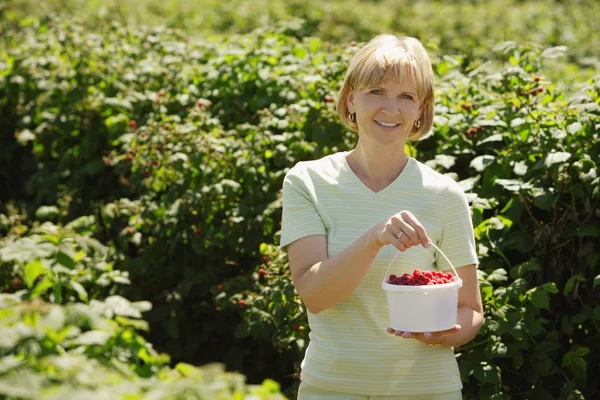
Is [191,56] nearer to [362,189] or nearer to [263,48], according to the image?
[263,48]

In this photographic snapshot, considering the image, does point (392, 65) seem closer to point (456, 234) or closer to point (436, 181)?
point (436, 181)

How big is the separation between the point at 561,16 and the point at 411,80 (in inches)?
350

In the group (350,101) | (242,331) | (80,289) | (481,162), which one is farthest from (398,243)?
(242,331)

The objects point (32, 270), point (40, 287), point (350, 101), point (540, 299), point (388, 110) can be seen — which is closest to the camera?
point (40, 287)

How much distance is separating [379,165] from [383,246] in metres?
0.28

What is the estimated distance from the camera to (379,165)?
111 inches

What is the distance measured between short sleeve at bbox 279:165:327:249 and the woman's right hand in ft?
1.16

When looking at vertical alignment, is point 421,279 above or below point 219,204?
above

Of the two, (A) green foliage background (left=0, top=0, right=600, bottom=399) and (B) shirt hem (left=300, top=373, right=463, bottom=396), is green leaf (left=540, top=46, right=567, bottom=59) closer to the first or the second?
(A) green foliage background (left=0, top=0, right=600, bottom=399)

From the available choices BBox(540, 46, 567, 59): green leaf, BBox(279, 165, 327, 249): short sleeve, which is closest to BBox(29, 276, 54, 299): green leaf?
BBox(279, 165, 327, 249): short sleeve

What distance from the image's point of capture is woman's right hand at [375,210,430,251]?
2.37 metres

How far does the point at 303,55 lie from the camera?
5.37 m

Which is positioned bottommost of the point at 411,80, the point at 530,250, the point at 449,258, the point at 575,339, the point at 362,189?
the point at 575,339

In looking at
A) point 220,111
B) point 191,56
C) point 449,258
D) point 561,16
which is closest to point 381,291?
point 449,258
